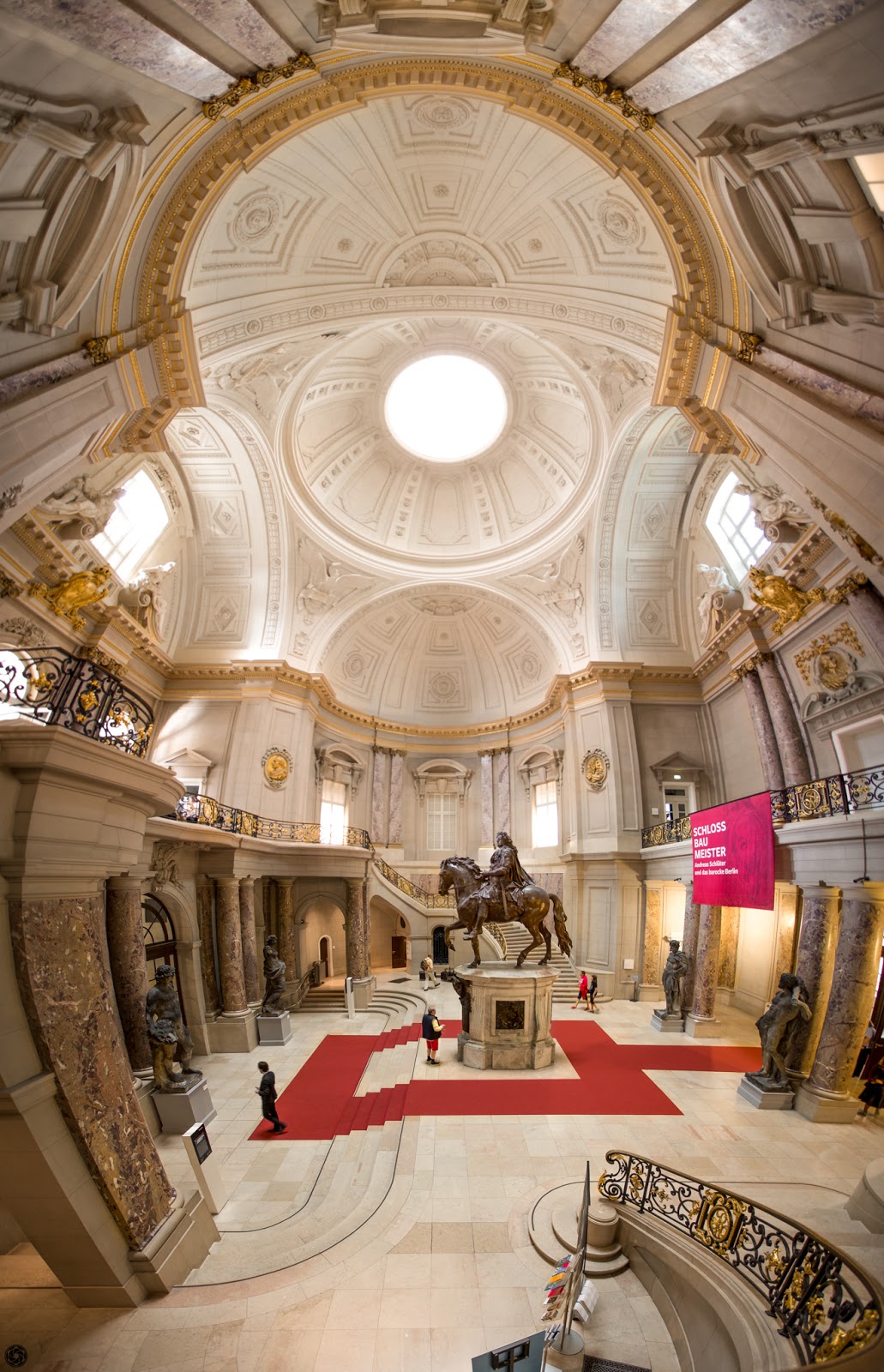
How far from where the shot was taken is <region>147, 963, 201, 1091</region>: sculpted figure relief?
9484 millimetres

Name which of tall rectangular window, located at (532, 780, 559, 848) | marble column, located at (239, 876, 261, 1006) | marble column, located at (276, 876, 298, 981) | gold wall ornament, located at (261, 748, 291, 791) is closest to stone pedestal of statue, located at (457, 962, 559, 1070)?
marble column, located at (239, 876, 261, 1006)

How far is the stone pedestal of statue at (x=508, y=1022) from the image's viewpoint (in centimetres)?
1186

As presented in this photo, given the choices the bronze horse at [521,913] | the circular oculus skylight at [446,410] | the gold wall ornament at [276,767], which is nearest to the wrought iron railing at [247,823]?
the gold wall ornament at [276,767]

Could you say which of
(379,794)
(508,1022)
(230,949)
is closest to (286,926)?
(230,949)

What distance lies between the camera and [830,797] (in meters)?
10.7

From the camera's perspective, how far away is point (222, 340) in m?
11.3

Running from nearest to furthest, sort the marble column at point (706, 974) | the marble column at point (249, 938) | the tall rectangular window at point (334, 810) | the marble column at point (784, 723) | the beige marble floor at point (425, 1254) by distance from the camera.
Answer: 1. the beige marble floor at point (425, 1254)
2. the marble column at point (784, 723)
3. the marble column at point (706, 974)
4. the marble column at point (249, 938)
5. the tall rectangular window at point (334, 810)

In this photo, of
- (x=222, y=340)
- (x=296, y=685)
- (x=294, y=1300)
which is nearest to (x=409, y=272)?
(x=222, y=340)

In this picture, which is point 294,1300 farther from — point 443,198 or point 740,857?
point 443,198

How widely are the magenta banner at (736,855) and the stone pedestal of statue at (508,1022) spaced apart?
173 inches

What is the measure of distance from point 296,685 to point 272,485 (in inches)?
276

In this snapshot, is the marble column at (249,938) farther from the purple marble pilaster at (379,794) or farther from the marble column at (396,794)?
the marble column at (396,794)

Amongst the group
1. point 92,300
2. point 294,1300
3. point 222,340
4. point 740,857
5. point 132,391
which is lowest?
point 294,1300

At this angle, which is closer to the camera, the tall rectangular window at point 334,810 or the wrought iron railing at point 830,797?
the wrought iron railing at point 830,797
